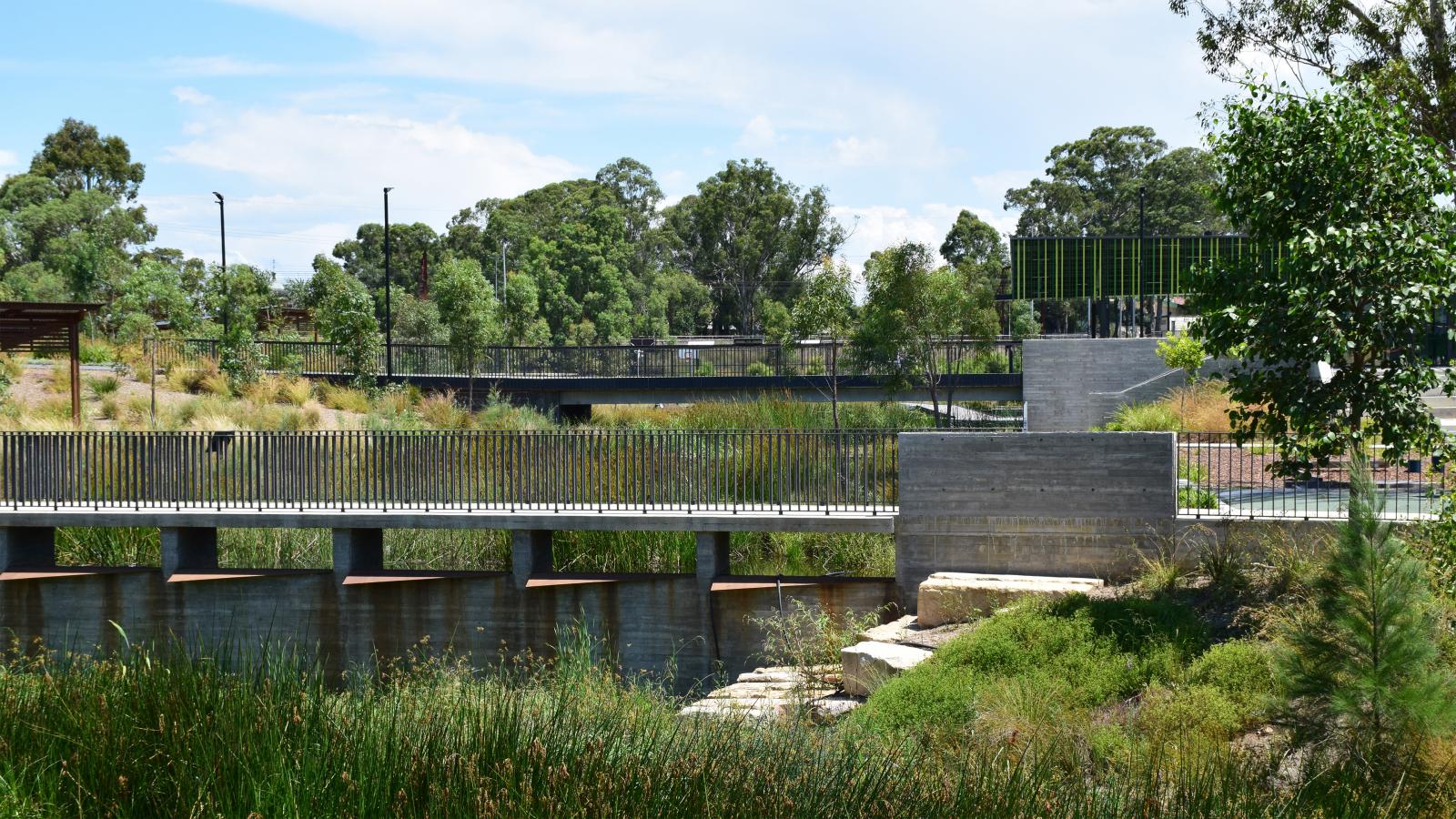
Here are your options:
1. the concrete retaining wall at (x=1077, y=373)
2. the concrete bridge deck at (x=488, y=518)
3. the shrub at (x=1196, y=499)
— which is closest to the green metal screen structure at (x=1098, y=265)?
the concrete retaining wall at (x=1077, y=373)

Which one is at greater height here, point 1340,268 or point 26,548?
point 1340,268

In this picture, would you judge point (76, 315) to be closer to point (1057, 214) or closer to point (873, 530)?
point (873, 530)

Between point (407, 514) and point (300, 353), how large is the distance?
2615 centimetres

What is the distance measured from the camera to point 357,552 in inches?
682

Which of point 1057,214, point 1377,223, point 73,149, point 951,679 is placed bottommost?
point 951,679

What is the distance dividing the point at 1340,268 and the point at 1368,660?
4.10 meters

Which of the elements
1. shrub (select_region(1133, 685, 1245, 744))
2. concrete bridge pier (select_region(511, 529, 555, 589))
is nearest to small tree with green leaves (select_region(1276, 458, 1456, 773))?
shrub (select_region(1133, 685, 1245, 744))

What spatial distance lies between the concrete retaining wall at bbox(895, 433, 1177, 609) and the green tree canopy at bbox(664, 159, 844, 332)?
61.6 meters

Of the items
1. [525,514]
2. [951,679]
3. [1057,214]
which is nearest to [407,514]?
[525,514]

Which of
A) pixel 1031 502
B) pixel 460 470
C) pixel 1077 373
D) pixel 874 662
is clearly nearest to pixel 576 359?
pixel 1077 373

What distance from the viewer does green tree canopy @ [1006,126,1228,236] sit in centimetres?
7756

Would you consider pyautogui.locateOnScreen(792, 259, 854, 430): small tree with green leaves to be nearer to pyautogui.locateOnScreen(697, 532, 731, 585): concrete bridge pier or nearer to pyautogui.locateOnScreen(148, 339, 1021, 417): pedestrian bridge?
pyautogui.locateOnScreen(148, 339, 1021, 417): pedestrian bridge

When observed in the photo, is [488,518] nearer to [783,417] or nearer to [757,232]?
[783,417]

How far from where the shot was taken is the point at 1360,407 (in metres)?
10.9
